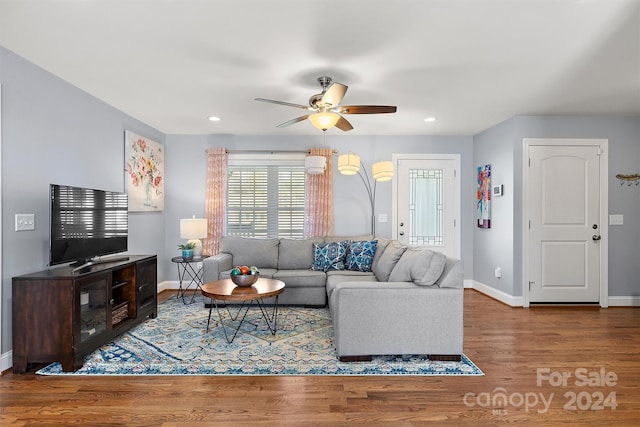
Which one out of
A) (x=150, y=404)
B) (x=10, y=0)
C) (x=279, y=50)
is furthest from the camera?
(x=279, y=50)

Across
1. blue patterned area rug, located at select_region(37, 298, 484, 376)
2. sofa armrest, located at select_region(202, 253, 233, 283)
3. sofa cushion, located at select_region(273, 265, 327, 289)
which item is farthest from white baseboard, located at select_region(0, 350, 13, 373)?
sofa cushion, located at select_region(273, 265, 327, 289)

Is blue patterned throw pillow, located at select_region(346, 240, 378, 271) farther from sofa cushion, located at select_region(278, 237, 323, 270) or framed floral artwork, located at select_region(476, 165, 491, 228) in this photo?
framed floral artwork, located at select_region(476, 165, 491, 228)

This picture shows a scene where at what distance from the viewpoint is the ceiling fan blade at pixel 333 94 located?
8.95 feet

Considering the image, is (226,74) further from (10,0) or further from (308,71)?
(10,0)

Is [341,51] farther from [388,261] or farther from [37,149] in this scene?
[37,149]

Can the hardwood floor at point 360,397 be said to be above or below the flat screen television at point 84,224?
below

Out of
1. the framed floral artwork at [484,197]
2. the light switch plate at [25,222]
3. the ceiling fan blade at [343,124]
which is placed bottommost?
the light switch plate at [25,222]

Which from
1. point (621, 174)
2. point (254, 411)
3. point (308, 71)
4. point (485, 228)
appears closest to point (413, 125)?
point (485, 228)

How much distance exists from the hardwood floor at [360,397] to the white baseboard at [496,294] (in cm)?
151

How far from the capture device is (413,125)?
4984 millimetres

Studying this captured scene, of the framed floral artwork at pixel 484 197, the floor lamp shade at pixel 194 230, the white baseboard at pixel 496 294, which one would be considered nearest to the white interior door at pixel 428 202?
the framed floral artwork at pixel 484 197

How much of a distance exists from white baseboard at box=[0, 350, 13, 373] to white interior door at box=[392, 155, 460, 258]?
4.76 meters

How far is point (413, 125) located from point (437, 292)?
295 centimetres

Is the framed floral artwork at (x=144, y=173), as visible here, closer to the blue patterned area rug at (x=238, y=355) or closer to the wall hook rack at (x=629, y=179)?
the blue patterned area rug at (x=238, y=355)
